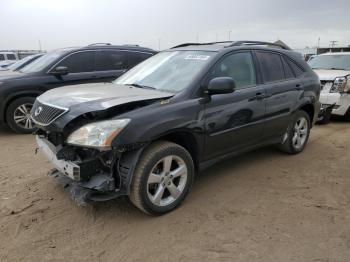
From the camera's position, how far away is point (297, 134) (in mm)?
5445

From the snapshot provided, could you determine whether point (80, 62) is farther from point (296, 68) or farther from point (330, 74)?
point (330, 74)

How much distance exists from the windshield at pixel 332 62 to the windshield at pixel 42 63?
681 cm

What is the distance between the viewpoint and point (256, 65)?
452 centimetres

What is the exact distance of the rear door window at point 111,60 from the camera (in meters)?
7.58

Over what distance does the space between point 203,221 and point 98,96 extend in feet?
5.44

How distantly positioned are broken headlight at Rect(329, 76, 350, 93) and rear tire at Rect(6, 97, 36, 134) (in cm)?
670

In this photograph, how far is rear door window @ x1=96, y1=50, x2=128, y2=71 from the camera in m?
7.58

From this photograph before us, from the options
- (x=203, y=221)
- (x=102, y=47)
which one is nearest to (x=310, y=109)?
(x=203, y=221)

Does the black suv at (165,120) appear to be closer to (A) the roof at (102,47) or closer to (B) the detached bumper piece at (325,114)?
Result: (B) the detached bumper piece at (325,114)

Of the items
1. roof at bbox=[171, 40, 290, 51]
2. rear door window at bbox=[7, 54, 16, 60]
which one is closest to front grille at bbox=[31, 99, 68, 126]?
roof at bbox=[171, 40, 290, 51]

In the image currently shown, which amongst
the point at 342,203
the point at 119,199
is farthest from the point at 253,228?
the point at 119,199

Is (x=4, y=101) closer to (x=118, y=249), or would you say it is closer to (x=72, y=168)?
(x=72, y=168)

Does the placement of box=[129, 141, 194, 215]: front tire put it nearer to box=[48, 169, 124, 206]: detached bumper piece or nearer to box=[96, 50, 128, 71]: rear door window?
box=[48, 169, 124, 206]: detached bumper piece

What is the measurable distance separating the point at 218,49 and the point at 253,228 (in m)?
2.14
